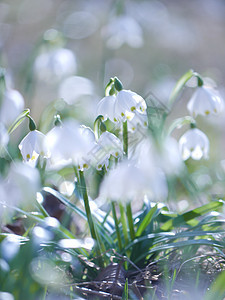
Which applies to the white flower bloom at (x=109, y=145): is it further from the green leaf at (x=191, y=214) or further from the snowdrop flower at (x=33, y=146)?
the green leaf at (x=191, y=214)

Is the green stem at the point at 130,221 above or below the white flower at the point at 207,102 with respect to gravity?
below

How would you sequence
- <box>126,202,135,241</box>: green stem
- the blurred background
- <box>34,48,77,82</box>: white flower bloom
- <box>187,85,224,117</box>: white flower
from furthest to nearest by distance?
1. the blurred background
2. <box>34,48,77,82</box>: white flower bloom
3. <box>187,85,224,117</box>: white flower
4. <box>126,202,135,241</box>: green stem

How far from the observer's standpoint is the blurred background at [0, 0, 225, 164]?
366cm

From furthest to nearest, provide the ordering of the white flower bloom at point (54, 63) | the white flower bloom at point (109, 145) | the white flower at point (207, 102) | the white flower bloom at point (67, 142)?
the white flower bloom at point (54, 63), the white flower at point (207, 102), the white flower bloom at point (109, 145), the white flower bloom at point (67, 142)

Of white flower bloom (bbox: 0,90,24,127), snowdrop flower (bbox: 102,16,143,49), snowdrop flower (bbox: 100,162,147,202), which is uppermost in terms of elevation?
snowdrop flower (bbox: 102,16,143,49)

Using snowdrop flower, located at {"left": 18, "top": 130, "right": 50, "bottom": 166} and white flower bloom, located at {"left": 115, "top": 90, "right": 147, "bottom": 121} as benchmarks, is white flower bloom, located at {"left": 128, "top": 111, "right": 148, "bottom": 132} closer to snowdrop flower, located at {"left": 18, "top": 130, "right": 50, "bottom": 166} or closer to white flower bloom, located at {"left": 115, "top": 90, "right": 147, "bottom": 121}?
white flower bloom, located at {"left": 115, "top": 90, "right": 147, "bottom": 121}

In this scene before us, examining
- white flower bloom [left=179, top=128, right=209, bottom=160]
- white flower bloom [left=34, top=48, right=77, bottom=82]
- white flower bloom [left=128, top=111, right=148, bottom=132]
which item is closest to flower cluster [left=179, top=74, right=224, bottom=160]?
white flower bloom [left=179, top=128, right=209, bottom=160]

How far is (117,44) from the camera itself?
13.2 feet

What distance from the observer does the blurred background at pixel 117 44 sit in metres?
3.66

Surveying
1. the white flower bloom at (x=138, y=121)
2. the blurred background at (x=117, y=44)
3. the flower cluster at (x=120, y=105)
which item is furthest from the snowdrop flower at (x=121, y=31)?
the flower cluster at (x=120, y=105)

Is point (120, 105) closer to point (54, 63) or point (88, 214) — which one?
point (88, 214)

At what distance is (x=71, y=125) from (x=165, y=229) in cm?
58

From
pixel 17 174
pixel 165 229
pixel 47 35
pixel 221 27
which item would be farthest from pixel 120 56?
pixel 17 174

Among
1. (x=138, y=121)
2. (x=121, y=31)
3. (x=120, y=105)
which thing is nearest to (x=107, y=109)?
(x=120, y=105)
